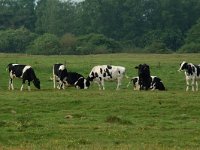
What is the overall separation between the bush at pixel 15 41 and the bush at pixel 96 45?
999 centimetres

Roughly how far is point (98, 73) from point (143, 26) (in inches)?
3739

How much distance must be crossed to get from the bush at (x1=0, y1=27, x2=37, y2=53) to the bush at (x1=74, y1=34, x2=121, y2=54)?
32.8 feet

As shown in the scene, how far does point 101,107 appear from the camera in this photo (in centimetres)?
2858

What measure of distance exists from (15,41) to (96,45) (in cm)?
1564

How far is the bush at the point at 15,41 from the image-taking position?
107 meters

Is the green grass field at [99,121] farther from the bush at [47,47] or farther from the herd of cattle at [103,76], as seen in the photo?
the bush at [47,47]

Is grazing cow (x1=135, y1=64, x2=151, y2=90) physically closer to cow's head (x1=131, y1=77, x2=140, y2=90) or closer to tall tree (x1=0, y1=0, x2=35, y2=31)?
cow's head (x1=131, y1=77, x2=140, y2=90)

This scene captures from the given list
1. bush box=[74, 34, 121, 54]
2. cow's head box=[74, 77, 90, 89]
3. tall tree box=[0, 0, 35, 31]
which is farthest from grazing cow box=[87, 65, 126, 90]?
tall tree box=[0, 0, 35, 31]

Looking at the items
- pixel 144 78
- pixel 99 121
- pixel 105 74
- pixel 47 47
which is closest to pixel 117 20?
pixel 47 47

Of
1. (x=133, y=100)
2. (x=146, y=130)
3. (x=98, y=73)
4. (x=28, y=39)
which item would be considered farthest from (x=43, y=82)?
(x=28, y=39)

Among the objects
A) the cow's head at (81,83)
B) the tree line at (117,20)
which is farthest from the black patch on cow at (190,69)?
the tree line at (117,20)

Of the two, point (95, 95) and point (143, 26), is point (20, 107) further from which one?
point (143, 26)

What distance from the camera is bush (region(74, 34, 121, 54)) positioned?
324ft

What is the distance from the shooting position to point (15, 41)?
10862 centimetres
